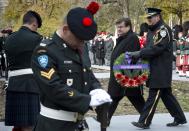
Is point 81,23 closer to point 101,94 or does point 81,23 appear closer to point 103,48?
point 101,94

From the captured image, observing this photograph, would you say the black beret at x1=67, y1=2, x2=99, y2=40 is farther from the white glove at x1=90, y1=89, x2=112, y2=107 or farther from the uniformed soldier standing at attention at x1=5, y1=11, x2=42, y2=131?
the uniformed soldier standing at attention at x1=5, y1=11, x2=42, y2=131

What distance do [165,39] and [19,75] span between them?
2.48 m

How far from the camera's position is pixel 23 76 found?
6516 mm

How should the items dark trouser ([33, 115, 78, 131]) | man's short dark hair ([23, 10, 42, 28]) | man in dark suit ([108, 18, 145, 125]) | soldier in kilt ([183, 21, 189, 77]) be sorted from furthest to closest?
soldier in kilt ([183, 21, 189, 77]) → man in dark suit ([108, 18, 145, 125]) → man's short dark hair ([23, 10, 42, 28]) → dark trouser ([33, 115, 78, 131])

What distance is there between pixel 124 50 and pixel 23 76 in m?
2.25

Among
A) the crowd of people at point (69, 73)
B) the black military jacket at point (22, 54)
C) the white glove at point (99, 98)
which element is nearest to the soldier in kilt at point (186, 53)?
the crowd of people at point (69, 73)

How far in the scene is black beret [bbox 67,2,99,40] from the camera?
3961 mm

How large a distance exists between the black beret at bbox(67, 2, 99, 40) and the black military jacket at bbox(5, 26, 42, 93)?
2471 millimetres

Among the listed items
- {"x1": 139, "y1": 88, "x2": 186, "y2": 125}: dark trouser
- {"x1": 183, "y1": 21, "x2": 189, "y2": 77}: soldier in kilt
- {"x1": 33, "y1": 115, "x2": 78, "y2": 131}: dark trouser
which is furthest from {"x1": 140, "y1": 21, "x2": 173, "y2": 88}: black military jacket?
{"x1": 183, "y1": 21, "x2": 189, "y2": 77}: soldier in kilt

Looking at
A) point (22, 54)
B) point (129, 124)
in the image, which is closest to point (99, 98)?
point (22, 54)

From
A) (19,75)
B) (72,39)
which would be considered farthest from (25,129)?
(72,39)

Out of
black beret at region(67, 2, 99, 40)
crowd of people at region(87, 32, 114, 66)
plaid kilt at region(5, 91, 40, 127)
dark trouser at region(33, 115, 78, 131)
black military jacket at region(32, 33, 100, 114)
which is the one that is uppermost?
black beret at region(67, 2, 99, 40)

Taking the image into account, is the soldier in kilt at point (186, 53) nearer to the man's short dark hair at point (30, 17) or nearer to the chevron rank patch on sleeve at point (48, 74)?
the man's short dark hair at point (30, 17)

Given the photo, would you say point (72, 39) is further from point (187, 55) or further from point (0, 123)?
point (187, 55)
